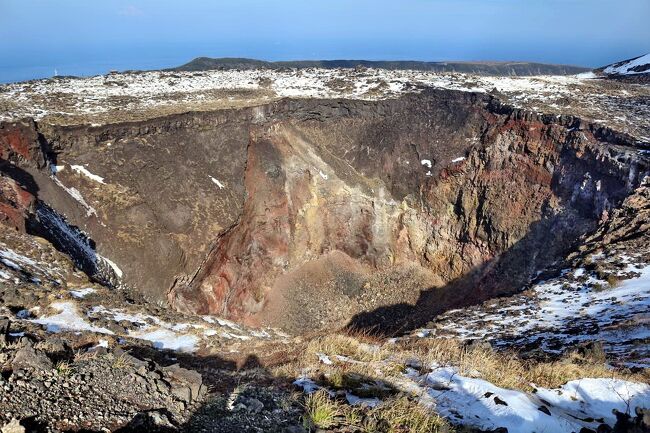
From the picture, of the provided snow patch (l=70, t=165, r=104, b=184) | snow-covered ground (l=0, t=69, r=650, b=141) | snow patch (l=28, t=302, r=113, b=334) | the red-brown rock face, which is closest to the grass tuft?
snow patch (l=28, t=302, r=113, b=334)

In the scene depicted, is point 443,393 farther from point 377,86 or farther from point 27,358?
point 377,86

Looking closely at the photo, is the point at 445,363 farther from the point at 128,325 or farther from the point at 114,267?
the point at 114,267

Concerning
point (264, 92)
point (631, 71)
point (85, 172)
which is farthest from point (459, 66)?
point (85, 172)

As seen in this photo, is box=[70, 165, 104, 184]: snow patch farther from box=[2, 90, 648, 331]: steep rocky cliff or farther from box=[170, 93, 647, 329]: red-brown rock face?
box=[170, 93, 647, 329]: red-brown rock face

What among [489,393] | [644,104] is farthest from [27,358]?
[644,104]

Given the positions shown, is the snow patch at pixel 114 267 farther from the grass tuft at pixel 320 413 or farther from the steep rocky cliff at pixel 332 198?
the grass tuft at pixel 320 413

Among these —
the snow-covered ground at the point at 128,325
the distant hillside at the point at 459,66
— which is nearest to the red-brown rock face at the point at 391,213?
the snow-covered ground at the point at 128,325
